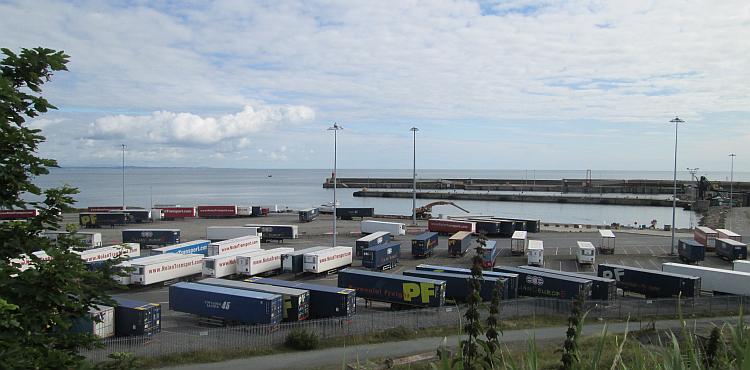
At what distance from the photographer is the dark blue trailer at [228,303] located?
29.7m

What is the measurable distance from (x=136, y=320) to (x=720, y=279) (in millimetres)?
37535

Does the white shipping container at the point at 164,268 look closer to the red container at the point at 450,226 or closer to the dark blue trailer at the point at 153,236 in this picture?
the dark blue trailer at the point at 153,236

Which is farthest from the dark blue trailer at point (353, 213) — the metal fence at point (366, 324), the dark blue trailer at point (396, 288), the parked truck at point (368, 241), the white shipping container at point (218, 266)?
the metal fence at point (366, 324)

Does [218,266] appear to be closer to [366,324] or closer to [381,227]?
[366,324]

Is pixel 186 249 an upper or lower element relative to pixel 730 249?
lower

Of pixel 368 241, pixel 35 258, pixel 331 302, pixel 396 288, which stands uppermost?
pixel 35 258

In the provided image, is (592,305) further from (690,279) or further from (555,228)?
(555,228)

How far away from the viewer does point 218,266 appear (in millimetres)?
41969

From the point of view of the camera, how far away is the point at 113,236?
228ft

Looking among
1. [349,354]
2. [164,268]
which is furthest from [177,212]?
[349,354]

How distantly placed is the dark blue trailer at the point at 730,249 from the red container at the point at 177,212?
246 feet

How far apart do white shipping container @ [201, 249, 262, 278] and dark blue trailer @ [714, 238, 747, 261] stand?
150 ft

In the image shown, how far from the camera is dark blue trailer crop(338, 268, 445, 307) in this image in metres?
33.5

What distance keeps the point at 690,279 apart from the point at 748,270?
8625mm
